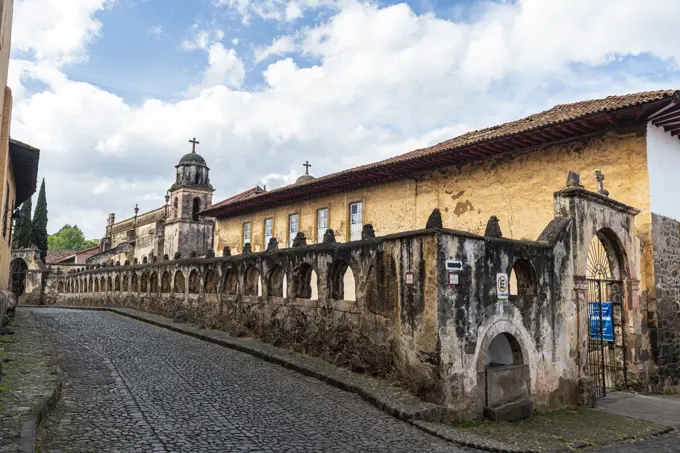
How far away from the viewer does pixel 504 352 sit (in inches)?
316

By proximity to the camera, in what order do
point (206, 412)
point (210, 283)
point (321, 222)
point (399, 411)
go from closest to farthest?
1. point (206, 412)
2. point (399, 411)
3. point (210, 283)
4. point (321, 222)

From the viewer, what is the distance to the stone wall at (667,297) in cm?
1109

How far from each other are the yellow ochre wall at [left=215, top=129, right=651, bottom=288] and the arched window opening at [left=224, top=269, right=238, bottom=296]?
18.1 feet

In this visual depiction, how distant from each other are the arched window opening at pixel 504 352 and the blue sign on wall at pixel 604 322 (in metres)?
4.08

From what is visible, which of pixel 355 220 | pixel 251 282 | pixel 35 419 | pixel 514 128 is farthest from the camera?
pixel 355 220

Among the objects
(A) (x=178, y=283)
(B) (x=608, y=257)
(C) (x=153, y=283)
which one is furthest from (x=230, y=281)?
(B) (x=608, y=257)

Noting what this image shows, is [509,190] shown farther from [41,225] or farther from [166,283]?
[41,225]

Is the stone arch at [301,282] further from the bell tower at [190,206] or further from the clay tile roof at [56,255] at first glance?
the clay tile roof at [56,255]

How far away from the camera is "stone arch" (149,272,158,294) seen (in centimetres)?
2063

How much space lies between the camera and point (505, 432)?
657cm

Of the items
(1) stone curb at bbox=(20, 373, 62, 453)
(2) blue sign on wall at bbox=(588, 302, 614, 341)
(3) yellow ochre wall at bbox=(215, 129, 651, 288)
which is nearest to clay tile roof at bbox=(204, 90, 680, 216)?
(3) yellow ochre wall at bbox=(215, 129, 651, 288)

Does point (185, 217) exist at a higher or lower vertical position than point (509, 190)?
higher

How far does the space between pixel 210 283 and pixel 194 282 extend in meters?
1.39

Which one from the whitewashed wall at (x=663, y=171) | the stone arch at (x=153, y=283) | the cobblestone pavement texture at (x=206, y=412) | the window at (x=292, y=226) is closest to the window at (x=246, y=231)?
the window at (x=292, y=226)
